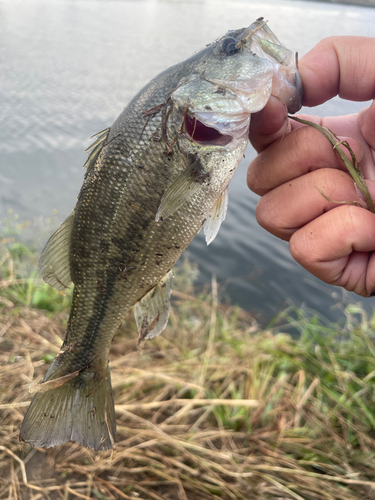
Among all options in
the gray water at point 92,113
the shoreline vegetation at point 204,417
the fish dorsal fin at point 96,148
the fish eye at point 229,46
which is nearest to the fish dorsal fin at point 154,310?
the fish dorsal fin at point 96,148

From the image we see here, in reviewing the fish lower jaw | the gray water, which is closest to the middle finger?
the fish lower jaw

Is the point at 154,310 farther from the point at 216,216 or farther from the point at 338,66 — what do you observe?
the point at 338,66

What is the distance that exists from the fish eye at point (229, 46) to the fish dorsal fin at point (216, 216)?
0.68m

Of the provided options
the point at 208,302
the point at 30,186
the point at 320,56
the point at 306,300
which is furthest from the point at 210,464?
the point at 30,186

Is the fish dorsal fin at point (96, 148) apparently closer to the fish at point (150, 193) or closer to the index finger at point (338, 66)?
the fish at point (150, 193)

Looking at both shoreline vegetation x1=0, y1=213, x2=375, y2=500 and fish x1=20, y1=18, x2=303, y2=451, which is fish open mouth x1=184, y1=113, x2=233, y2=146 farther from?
shoreline vegetation x1=0, y1=213, x2=375, y2=500

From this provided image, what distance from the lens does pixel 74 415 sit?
1831mm

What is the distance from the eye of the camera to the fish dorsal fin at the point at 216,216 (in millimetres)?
1722

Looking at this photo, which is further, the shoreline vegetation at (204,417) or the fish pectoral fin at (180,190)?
the shoreline vegetation at (204,417)

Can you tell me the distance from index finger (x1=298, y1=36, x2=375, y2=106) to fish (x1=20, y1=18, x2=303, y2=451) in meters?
0.14

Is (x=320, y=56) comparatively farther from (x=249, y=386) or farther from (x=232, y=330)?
(x=232, y=330)

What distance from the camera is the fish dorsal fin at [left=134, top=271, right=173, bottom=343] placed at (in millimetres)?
1889

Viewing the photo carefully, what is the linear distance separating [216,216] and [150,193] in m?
0.36

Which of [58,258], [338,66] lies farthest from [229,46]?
[58,258]
